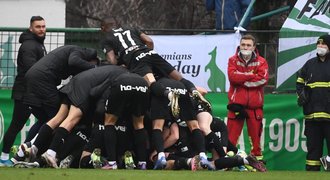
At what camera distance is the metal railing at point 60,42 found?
20703 millimetres

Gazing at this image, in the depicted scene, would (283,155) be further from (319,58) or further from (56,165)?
(56,165)

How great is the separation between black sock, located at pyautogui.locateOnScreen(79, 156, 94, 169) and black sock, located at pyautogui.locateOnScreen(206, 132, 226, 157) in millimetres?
1622

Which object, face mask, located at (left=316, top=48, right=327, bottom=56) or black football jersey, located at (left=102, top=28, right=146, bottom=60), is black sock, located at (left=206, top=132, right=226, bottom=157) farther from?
face mask, located at (left=316, top=48, right=327, bottom=56)

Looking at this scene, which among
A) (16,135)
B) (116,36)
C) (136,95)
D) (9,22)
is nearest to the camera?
(136,95)

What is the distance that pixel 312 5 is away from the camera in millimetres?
20516

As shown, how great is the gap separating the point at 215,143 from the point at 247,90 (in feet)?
6.49

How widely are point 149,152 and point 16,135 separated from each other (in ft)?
9.18

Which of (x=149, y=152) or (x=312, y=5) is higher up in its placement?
(x=312, y=5)

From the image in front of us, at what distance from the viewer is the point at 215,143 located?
1759 cm

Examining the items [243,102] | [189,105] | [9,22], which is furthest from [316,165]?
[9,22]

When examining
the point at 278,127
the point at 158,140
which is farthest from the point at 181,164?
the point at 278,127

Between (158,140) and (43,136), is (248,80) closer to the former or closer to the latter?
(158,140)

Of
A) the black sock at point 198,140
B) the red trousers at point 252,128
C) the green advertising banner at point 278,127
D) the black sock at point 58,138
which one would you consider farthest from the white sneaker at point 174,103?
the green advertising banner at point 278,127

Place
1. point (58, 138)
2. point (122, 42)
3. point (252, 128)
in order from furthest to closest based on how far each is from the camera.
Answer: point (252, 128)
point (122, 42)
point (58, 138)
